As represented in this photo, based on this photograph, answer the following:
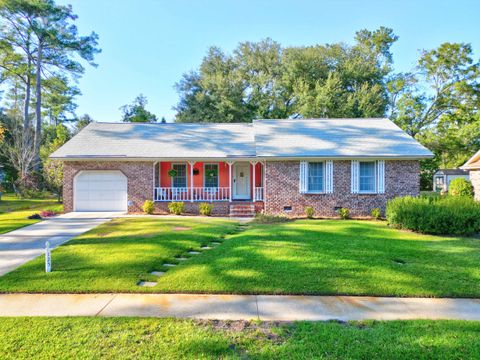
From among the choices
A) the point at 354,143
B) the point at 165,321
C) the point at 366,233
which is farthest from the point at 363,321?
the point at 354,143

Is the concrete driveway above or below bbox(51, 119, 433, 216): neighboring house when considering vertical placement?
below

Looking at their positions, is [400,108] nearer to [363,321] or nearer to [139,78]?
[139,78]

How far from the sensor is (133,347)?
11.7 feet

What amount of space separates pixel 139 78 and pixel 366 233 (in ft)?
80.2

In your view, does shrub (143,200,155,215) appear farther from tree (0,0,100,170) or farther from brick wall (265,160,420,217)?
tree (0,0,100,170)

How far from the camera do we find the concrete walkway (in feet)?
14.8

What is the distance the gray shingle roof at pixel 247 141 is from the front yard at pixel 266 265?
6.42m

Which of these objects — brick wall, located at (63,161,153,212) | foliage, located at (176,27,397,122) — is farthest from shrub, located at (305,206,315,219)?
foliage, located at (176,27,397,122)

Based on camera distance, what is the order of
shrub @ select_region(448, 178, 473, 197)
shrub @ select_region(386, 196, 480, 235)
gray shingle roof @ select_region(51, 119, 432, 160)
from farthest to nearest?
shrub @ select_region(448, 178, 473, 197) < gray shingle roof @ select_region(51, 119, 432, 160) < shrub @ select_region(386, 196, 480, 235)

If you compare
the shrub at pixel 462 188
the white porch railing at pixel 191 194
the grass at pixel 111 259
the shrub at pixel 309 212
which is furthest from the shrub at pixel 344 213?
the shrub at pixel 462 188

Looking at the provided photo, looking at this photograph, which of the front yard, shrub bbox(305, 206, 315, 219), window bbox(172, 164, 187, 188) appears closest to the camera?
the front yard

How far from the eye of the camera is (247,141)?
706 inches

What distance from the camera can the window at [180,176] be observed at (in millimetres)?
17531

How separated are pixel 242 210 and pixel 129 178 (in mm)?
6110
